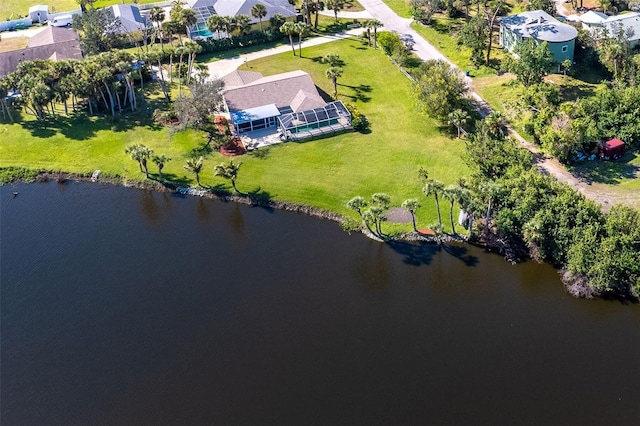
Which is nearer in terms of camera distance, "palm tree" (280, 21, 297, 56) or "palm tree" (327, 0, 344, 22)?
"palm tree" (280, 21, 297, 56)

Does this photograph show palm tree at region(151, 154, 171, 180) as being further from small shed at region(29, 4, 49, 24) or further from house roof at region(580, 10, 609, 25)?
house roof at region(580, 10, 609, 25)

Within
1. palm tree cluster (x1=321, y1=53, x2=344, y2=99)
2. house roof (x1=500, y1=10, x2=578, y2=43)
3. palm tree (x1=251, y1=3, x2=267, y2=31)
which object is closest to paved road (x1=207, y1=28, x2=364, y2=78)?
palm tree (x1=251, y1=3, x2=267, y2=31)

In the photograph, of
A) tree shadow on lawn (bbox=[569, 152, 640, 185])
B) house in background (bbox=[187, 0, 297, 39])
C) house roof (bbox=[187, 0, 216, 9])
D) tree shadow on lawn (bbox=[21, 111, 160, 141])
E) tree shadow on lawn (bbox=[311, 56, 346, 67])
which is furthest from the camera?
house roof (bbox=[187, 0, 216, 9])

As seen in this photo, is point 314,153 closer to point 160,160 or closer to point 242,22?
point 160,160

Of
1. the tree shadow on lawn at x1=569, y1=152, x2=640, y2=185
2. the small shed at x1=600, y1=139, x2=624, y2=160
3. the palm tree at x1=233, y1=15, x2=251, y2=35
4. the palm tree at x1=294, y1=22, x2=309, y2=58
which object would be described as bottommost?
the tree shadow on lawn at x1=569, y1=152, x2=640, y2=185

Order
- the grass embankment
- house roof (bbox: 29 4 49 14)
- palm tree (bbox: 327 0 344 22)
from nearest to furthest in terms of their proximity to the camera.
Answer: the grass embankment → palm tree (bbox: 327 0 344 22) → house roof (bbox: 29 4 49 14)

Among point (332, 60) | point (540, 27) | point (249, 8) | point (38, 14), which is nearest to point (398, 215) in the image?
point (332, 60)

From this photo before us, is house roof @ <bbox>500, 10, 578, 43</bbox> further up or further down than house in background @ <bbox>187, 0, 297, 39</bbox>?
further down
